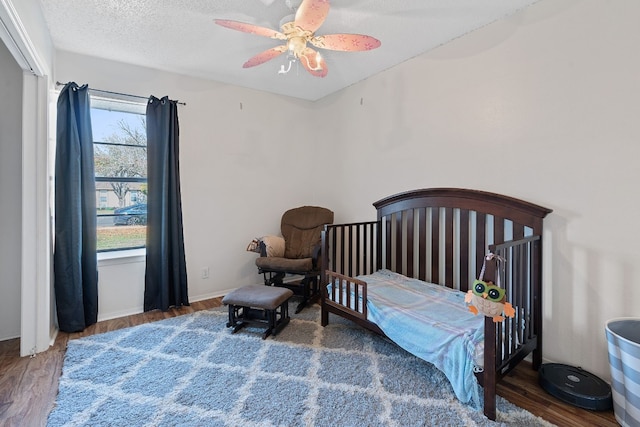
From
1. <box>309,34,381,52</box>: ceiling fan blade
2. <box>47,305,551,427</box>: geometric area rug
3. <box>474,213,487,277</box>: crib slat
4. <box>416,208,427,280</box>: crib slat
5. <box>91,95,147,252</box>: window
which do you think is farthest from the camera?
<box>91,95,147,252</box>: window

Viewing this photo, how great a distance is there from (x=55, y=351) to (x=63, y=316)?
1.33 feet

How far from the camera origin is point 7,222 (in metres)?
2.43

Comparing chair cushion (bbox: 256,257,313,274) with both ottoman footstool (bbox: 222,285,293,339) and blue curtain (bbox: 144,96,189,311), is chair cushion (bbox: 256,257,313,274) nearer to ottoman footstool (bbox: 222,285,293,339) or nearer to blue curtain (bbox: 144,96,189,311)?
ottoman footstool (bbox: 222,285,293,339)

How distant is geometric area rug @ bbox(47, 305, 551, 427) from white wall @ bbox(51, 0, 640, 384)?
0.90 metres

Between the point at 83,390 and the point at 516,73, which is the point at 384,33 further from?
the point at 83,390

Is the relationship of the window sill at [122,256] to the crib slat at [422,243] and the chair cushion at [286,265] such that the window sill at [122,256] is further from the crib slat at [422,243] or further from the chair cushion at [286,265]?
the crib slat at [422,243]

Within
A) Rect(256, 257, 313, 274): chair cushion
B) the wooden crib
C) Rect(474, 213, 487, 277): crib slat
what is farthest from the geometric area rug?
Rect(474, 213, 487, 277): crib slat

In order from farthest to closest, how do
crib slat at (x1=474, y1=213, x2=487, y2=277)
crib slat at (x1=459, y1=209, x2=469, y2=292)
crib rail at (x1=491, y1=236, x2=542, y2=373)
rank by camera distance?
crib slat at (x1=459, y1=209, x2=469, y2=292)
crib slat at (x1=474, y1=213, x2=487, y2=277)
crib rail at (x1=491, y1=236, x2=542, y2=373)

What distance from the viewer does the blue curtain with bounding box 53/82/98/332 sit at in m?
2.53

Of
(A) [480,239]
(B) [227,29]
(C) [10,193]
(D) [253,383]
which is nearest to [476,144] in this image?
(A) [480,239]

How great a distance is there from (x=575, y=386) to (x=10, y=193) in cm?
415

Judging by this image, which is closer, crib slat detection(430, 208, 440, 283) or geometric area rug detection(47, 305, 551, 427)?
geometric area rug detection(47, 305, 551, 427)

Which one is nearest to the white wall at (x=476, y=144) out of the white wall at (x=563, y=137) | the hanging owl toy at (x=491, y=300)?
the white wall at (x=563, y=137)

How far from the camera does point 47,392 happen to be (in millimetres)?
1766
